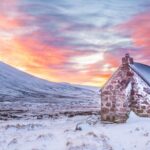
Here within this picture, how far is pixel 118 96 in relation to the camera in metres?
37.2

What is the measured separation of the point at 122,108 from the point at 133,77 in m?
2.95

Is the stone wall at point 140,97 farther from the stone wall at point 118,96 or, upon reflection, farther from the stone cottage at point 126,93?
the stone wall at point 118,96

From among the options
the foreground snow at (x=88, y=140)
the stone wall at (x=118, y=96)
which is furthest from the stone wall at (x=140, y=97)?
the foreground snow at (x=88, y=140)

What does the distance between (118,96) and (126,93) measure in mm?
777

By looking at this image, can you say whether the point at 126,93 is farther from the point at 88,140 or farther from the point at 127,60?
the point at 88,140

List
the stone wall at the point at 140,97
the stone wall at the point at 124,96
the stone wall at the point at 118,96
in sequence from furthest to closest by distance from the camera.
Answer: the stone wall at the point at 118,96, the stone wall at the point at 124,96, the stone wall at the point at 140,97

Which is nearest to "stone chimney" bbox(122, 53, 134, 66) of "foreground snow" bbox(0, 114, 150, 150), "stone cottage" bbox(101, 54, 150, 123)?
"stone cottage" bbox(101, 54, 150, 123)

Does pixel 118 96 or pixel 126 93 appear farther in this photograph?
pixel 118 96

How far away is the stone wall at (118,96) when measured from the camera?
36844 millimetres

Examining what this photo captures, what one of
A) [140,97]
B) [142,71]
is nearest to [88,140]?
[140,97]

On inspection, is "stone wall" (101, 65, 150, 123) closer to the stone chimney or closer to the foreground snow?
the stone chimney

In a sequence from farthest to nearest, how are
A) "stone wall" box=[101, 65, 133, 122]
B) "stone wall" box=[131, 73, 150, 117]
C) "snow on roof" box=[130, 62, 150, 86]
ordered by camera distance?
"stone wall" box=[101, 65, 133, 122] → "snow on roof" box=[130, 62, 150, 86] → "stone wall" box=[131, 73, 150, 117]

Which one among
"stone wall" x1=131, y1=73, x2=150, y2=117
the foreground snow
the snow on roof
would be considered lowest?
the foreground snow

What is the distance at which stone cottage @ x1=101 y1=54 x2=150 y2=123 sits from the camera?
3631 cm
